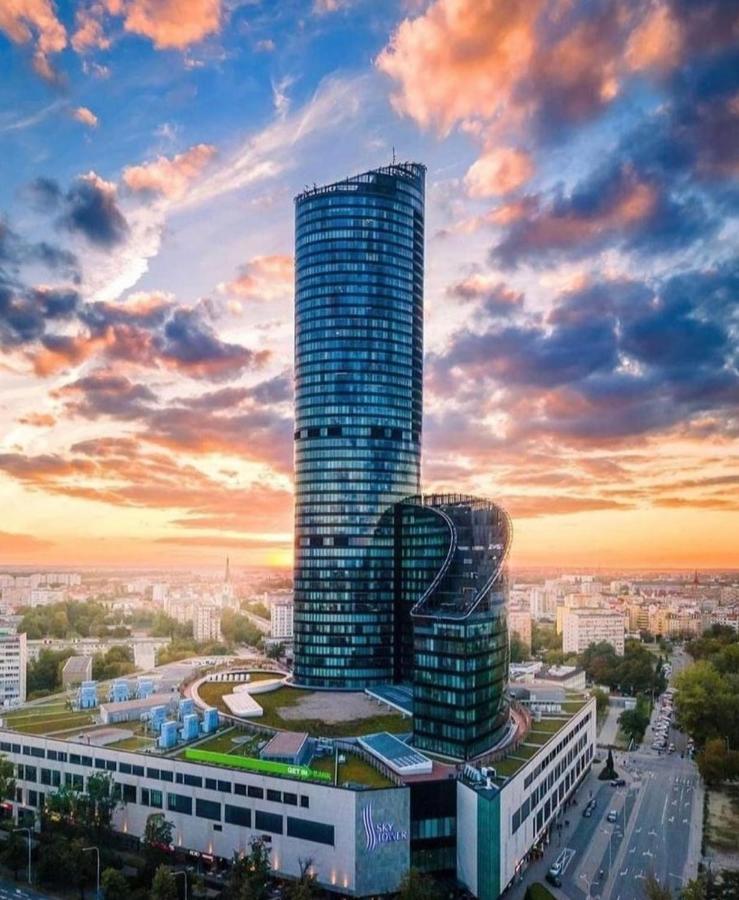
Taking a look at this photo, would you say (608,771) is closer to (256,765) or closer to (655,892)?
(655,892)

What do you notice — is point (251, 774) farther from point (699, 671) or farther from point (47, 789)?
point (699, 671)

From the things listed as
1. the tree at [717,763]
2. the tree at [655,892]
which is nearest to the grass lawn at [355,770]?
the tree at [655,892]

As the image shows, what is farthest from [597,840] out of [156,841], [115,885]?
[115,885]

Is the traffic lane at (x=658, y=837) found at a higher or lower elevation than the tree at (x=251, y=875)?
lower

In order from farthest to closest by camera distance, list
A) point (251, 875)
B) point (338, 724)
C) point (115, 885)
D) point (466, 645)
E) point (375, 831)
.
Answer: point (338, 724) < point (466, 645) < point (375, 831) < point (115, 885) < point (251, 875)

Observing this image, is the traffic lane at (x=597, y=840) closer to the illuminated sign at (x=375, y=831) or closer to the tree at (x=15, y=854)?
the illuminated sign at (x=375, y=831)

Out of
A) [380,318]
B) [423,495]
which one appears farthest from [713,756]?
[380,318]

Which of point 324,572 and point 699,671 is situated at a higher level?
point 324,572
